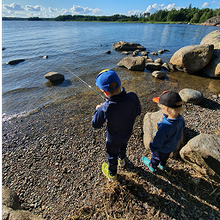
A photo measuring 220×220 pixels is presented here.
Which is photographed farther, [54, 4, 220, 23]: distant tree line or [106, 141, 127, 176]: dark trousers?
[54, 4, 220, 23]: distant tree line

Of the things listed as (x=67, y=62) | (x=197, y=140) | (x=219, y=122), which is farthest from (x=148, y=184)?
(x=67, y=62)

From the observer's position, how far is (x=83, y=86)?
9227 mm

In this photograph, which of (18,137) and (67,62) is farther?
(67,62)

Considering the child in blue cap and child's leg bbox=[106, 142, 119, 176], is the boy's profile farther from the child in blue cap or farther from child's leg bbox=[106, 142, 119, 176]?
child's leg bbox=[106, 142, 119, 176]

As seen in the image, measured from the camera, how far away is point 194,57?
10.2 metres

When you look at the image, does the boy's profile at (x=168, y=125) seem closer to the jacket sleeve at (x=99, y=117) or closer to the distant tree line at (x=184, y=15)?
the jacket sleeve at (x=99, y=117)

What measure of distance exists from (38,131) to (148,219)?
4.85 m

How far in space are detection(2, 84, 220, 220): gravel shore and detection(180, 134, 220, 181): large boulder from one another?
0.77 ft

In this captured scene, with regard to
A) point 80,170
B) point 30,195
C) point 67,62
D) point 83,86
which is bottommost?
point 30,195

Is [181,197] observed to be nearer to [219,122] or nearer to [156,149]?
[156,149]

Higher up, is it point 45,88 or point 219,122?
point 219,122

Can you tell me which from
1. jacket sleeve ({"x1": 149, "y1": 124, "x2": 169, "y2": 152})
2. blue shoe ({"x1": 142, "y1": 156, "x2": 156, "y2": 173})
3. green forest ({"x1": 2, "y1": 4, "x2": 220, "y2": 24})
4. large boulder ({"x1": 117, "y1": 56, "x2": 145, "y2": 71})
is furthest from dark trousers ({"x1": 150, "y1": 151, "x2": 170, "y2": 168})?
green forest ({"x1": 2, "y1": 4, "x2": 220, "y2": 24})

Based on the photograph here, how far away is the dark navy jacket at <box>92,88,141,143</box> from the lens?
2.27 metres

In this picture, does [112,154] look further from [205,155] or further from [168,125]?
[205,155]
